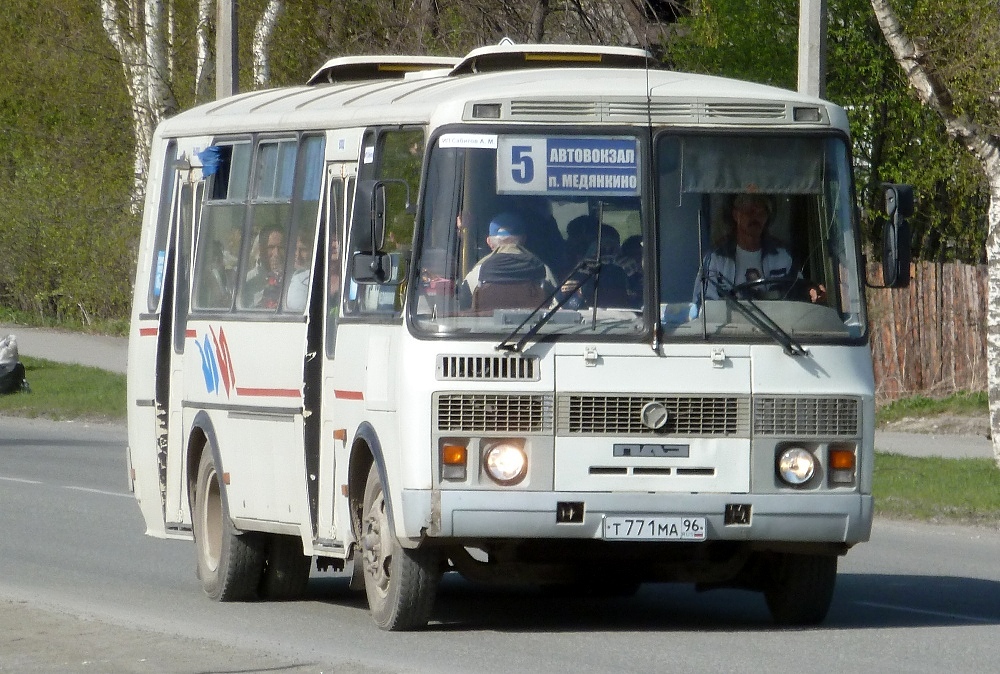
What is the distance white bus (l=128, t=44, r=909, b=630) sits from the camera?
8906 millimetres

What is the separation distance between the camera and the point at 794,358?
29.9 feet

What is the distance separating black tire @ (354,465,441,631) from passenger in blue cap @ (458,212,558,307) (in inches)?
42.9

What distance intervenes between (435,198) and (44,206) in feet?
105

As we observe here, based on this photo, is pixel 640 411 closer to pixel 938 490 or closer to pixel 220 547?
pixel 220 547

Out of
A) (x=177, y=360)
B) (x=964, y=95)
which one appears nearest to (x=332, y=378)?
(x=177, y=360)

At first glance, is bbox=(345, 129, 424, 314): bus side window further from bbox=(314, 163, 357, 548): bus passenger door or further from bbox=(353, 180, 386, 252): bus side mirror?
bbox=(314, 163, 357, 548): bus passenger door

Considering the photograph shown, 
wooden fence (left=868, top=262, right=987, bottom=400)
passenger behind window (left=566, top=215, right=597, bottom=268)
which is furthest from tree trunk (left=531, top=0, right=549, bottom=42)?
passenger behind window (left=566, top=215, right=597, bottom=268)

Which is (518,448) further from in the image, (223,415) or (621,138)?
(223,415)

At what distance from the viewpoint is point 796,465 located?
9078 mm

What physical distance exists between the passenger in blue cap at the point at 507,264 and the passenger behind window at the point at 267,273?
2009 mm

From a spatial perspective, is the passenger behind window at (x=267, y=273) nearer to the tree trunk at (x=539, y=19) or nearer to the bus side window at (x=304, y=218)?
the bus side window at (x=304, y=218)

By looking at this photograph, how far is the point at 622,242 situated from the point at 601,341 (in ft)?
1.55

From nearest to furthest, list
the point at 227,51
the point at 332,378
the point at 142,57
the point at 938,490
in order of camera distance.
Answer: the point at 332,378 → the point at 938,490 → the point at 227,51 → the point at 142,57

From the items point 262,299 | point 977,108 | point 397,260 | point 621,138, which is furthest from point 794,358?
point 977,108
